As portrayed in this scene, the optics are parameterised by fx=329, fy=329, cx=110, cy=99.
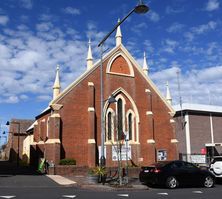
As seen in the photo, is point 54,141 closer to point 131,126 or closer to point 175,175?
point 131,126

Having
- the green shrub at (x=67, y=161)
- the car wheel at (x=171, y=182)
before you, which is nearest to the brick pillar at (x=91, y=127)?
the green shrub at (x=67, y=161)

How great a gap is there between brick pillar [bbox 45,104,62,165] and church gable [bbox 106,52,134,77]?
7.60 metres

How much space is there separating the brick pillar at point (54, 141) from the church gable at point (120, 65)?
24.9 ft

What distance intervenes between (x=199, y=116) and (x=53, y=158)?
22.9 meters

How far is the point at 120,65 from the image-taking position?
33750 millimetres

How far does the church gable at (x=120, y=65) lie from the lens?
33.0 metres

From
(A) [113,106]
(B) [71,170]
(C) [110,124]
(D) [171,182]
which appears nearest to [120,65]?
(A) [113,106]

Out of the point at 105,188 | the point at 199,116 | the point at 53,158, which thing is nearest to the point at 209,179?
the point at 105,188

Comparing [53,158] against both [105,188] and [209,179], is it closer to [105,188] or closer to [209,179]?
[105,188]

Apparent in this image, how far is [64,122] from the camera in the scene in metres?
28.7

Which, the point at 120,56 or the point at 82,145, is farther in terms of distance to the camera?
the point at 120,56

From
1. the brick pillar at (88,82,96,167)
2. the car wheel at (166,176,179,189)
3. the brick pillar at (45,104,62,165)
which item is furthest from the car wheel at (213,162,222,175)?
the brick pillar at (45,104,62,165)

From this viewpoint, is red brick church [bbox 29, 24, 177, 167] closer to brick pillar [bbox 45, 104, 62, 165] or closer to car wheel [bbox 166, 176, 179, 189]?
brick pillar [bbox 45, 104, 62, 165]

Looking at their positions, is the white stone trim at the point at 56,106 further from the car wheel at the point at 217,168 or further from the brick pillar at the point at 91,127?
the car wheel at the point at 217,168
